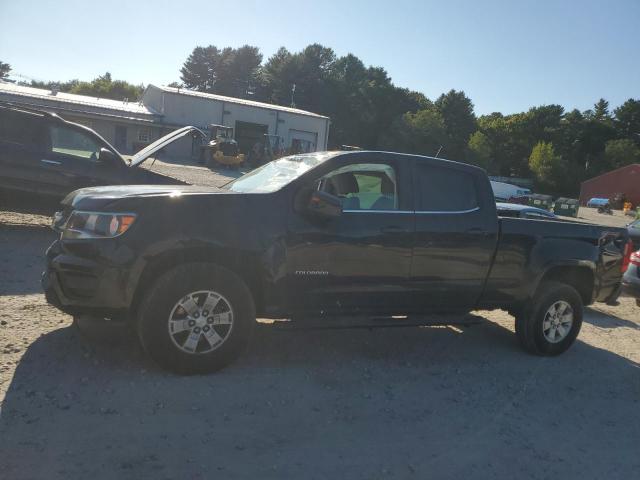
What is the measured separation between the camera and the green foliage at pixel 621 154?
85875 mm

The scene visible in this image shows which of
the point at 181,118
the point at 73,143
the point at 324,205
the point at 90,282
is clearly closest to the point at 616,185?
the point at 181,118

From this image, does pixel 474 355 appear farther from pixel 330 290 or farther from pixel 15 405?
pixel 15 405

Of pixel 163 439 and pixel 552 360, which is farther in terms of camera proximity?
pixel 552 360

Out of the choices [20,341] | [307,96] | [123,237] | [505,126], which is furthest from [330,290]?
[505,126]

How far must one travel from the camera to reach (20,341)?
15.6ft

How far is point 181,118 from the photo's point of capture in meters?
44.5

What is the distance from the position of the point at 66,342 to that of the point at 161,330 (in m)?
1.19

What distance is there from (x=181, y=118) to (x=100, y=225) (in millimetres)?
42356

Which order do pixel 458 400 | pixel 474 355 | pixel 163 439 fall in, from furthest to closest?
pixel 474 355
pixel 458 400
pixel 163 439

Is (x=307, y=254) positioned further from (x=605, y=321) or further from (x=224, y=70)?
(x=224, y=70)

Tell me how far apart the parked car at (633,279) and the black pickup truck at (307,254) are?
2.97 meters

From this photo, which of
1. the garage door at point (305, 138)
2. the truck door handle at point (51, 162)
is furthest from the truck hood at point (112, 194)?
the garage door at point (305, 138)

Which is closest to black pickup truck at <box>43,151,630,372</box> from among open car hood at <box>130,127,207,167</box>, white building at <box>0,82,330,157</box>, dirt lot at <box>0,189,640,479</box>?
dirt lot at <box>0,189,640,479</box>

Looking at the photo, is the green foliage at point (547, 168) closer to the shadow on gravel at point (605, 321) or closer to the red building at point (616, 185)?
the red building at point (616, 185)
